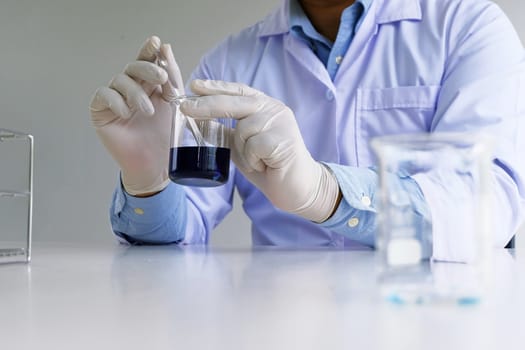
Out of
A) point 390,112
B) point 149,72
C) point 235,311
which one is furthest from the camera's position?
point 390,112

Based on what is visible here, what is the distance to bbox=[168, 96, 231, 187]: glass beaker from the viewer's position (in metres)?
1.00

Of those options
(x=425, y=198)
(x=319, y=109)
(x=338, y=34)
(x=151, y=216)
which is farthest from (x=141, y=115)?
(x=425, y=198)

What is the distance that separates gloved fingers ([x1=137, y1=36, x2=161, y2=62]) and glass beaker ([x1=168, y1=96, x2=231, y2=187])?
9.5 inches

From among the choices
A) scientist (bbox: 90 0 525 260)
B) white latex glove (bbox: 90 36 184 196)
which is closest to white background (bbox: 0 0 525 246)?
scientist (bbox: 90 0 525 260)

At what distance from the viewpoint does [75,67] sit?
10.0ft

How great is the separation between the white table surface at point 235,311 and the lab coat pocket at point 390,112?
2.28 ft

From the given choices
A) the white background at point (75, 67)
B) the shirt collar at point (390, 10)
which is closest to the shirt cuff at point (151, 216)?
the shirt collar at point (390, 10)

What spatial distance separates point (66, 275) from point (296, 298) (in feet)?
1.27

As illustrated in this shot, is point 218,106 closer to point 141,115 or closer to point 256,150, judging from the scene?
point 256,150

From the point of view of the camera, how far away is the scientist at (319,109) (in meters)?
1.12

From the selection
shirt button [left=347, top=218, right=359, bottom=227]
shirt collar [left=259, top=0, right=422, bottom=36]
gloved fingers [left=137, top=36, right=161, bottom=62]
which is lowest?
shirt button [left=347, top=218, right=359, bottom=227]

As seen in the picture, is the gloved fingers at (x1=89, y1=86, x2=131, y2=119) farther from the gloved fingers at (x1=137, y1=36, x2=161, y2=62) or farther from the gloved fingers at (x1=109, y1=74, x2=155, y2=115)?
the gloved fingers at (x1=137, y1=36, x2=161, y2=62)

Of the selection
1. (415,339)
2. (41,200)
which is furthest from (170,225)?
(41,200)

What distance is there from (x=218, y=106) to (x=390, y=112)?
708mm
